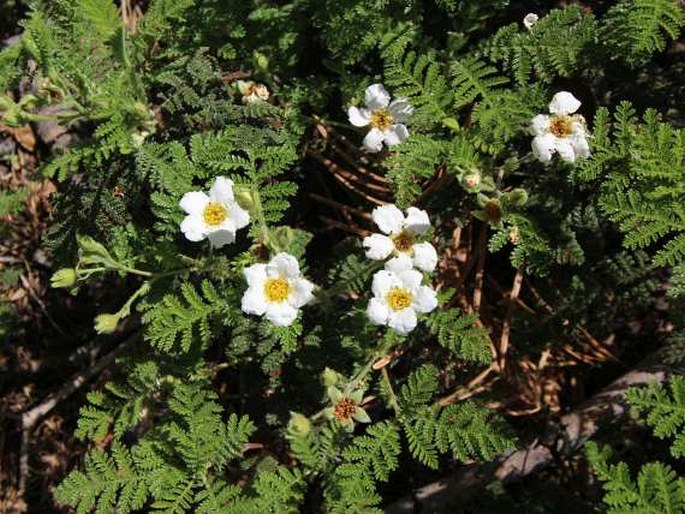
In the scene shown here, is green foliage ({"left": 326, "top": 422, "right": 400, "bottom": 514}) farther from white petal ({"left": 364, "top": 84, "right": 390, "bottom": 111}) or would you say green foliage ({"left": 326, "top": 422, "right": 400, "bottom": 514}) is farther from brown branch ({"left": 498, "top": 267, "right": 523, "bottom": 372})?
white petal ({"left": 364, "top": 84, "right": 390, "bottom": 111})

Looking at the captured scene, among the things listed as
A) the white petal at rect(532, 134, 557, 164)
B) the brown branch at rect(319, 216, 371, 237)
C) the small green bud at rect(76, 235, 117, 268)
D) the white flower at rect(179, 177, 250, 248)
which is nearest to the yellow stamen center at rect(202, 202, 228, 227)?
the white flower at rect(179, 177, 250, 248)

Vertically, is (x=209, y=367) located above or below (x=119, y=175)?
below

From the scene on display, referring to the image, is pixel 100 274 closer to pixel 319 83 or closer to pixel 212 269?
pixel 212 269

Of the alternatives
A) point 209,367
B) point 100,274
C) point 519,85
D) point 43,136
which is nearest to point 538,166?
point 519,85

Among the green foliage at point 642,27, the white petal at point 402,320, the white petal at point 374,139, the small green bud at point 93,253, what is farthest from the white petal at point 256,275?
the green foliage at point 642,27

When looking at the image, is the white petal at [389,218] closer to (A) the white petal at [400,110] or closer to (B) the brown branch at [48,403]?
(A) the white petal at [400,110]

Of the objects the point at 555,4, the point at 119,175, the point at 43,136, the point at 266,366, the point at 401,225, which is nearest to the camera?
the point at 401,225
